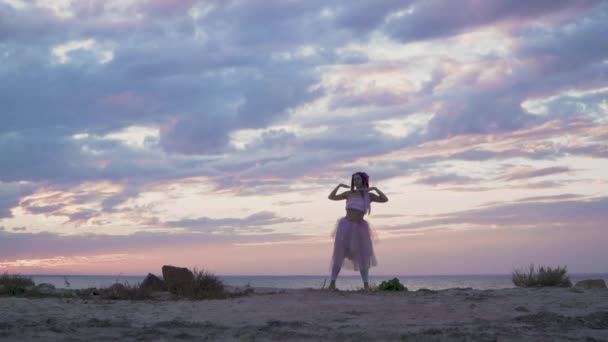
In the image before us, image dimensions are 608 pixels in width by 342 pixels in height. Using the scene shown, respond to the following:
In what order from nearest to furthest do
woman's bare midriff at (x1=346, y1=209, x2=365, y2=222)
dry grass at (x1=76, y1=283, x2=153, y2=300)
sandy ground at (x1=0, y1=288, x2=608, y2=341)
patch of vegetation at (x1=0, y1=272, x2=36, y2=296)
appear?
1. sandy ground at (x1=0, y1=288, x2=608, y2=341)
2. dry grass at (x1=76, y1=283, x2=153, y2=300)
3. patch of vegetation at (x1=0, y1=272, x2=36, y2=296)
4. woman's bare midriff at (x1=346, y1=209, x2=365, y2=222)

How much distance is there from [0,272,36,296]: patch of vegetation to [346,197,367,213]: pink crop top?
6641mm

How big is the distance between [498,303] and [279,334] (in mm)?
3904

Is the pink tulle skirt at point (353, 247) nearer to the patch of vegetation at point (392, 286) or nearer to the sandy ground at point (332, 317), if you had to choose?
the patch of vegetation at point (392, 286)

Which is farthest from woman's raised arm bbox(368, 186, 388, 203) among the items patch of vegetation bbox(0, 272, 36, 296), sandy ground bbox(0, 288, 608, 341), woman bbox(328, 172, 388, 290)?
patch of vegetation bbox(0, 272, 36, 296)

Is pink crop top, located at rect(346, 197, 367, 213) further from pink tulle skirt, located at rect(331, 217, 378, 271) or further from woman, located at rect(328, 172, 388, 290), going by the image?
pink tulle skirt, located at rect(331, 217, 378, 271)

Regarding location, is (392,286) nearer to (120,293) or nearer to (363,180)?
(363,180)

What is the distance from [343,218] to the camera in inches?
519

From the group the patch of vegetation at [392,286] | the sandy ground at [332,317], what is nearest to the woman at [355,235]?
the patch of vegetation at [392,286]

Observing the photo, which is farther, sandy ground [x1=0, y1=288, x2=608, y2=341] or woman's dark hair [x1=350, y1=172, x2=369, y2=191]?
woman's dark hair [x1=350, y1=172, x2=369, y2=191]

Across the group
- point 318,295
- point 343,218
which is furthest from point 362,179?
point 318,295

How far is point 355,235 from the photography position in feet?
42.4

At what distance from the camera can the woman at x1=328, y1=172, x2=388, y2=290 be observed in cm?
1288

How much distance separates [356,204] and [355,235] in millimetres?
638

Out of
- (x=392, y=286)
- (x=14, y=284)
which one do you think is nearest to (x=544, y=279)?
(x=392, y=286)
